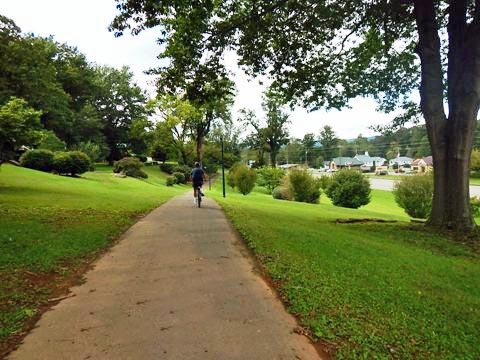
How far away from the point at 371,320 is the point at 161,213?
932 cm

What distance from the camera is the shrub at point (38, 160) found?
26.8 metres

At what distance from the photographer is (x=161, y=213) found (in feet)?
40.5

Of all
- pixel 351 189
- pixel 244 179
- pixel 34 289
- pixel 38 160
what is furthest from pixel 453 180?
pixel 244 179

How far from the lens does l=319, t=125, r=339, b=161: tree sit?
422 feet

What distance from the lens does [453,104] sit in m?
10.2

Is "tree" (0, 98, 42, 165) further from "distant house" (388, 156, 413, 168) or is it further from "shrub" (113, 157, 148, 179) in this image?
"distant house" (388, 156, 413, 168)

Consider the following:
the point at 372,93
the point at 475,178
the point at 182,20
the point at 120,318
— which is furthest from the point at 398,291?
the point at 475,178

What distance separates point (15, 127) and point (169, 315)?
1592 centimetres

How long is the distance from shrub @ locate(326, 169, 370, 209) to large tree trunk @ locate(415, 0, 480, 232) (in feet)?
63.2

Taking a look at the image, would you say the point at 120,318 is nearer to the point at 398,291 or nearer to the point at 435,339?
the point at 435,339

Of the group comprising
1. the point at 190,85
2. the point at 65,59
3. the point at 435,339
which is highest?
the point at 65,59

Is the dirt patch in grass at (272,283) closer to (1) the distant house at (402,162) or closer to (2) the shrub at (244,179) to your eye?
(2) the shrub at (244,179)

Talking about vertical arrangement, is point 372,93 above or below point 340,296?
above

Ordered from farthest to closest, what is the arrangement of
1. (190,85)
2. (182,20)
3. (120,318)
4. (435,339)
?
1. (190,85)
2. (182,20)
3. (120,318)
4. (435,339)
